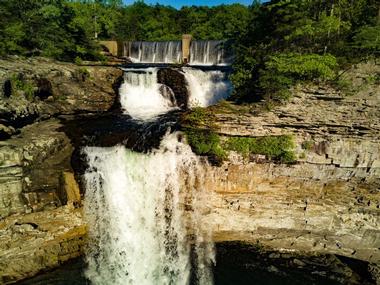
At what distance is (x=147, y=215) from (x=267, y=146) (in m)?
5.68

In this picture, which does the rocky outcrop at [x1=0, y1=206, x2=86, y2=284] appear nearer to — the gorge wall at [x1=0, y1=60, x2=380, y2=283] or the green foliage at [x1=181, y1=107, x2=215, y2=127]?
the gorge wall at [x1=0, y1=60, x2=380, y2=283]

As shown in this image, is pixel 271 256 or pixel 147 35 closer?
pixel 271 256

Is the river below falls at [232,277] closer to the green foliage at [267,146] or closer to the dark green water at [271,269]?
the dark green water at [271,269]

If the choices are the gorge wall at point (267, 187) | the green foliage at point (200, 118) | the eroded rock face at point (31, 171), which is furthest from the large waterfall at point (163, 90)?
the eroded rock face at point (31, 171)

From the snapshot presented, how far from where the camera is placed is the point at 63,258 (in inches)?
520

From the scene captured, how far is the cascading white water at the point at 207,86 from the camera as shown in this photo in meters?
21.3

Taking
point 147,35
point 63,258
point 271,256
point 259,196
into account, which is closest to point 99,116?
point 63,258

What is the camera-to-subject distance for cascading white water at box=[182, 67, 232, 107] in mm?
21297

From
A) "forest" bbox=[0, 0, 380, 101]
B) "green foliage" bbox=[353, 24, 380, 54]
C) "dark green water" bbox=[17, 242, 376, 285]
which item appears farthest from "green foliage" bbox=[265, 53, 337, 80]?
"dark green water" bbox=[17, 242, 376, 285]

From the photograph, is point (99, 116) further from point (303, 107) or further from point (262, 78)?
point (303, 107)

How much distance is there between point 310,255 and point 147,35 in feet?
128

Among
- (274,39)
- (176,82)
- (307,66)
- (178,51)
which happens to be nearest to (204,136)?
(307,66)

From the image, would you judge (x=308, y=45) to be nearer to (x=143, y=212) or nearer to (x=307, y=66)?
(x=307, y=66)

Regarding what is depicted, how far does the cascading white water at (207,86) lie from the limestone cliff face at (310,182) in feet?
24.8
